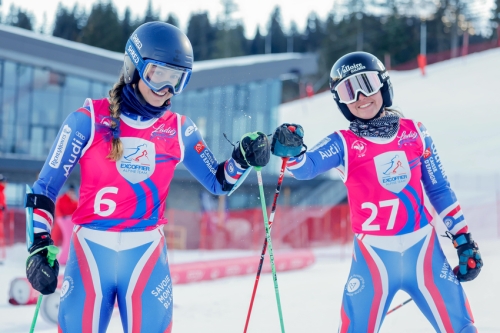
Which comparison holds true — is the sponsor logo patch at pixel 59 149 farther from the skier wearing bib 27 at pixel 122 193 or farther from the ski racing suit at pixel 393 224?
the ski racing suit at pixel 393 224

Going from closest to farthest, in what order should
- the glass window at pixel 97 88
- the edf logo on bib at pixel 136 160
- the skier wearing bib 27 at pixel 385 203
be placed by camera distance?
1. the edf logo on bib at pixel 136 160
2. the skier wearing bib 27 at pixel 385 203
3. the glass window at pixel 97 88

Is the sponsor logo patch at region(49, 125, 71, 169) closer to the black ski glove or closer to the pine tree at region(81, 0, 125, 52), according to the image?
the black ski glove

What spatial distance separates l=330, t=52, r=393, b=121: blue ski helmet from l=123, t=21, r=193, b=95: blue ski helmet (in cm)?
104

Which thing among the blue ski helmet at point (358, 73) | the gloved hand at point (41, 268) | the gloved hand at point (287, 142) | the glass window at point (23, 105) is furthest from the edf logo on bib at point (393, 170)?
the glass window at point (23, 105)

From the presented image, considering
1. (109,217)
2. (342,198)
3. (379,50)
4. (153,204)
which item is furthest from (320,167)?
(379,50)

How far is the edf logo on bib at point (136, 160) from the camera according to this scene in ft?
9.81

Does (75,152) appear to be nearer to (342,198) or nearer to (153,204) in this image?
(153,204)

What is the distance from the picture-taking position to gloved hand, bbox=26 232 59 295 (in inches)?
109

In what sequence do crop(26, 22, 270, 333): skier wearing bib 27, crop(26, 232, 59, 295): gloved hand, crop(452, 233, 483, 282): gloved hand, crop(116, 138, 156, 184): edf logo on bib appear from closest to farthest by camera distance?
crop(26, 232, 59, 295): gloved hand
crop(26, 22, 270, 333): skier wearing bib 27
crop(116, 138, 156, 184): edf logo on bib
crop(452, 233, 483, 282): gloved hand

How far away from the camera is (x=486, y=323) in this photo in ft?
18.9

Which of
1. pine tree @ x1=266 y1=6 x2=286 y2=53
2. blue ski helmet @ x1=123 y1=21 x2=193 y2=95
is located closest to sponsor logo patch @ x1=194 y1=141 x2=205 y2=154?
blue ski helmet @ x1=123 y1=21 x2=193 y2=95

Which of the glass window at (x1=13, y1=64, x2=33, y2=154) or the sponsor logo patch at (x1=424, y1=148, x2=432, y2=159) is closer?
the sponsor logo patch at (x1=424, y1=148, x2=432, y2=159)

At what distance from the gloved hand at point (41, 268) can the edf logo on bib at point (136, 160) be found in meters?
0.50

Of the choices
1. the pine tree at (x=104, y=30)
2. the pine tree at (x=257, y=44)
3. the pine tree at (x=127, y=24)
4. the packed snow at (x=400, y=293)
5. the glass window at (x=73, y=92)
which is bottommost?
the packed snow at (x=400, y=293)
